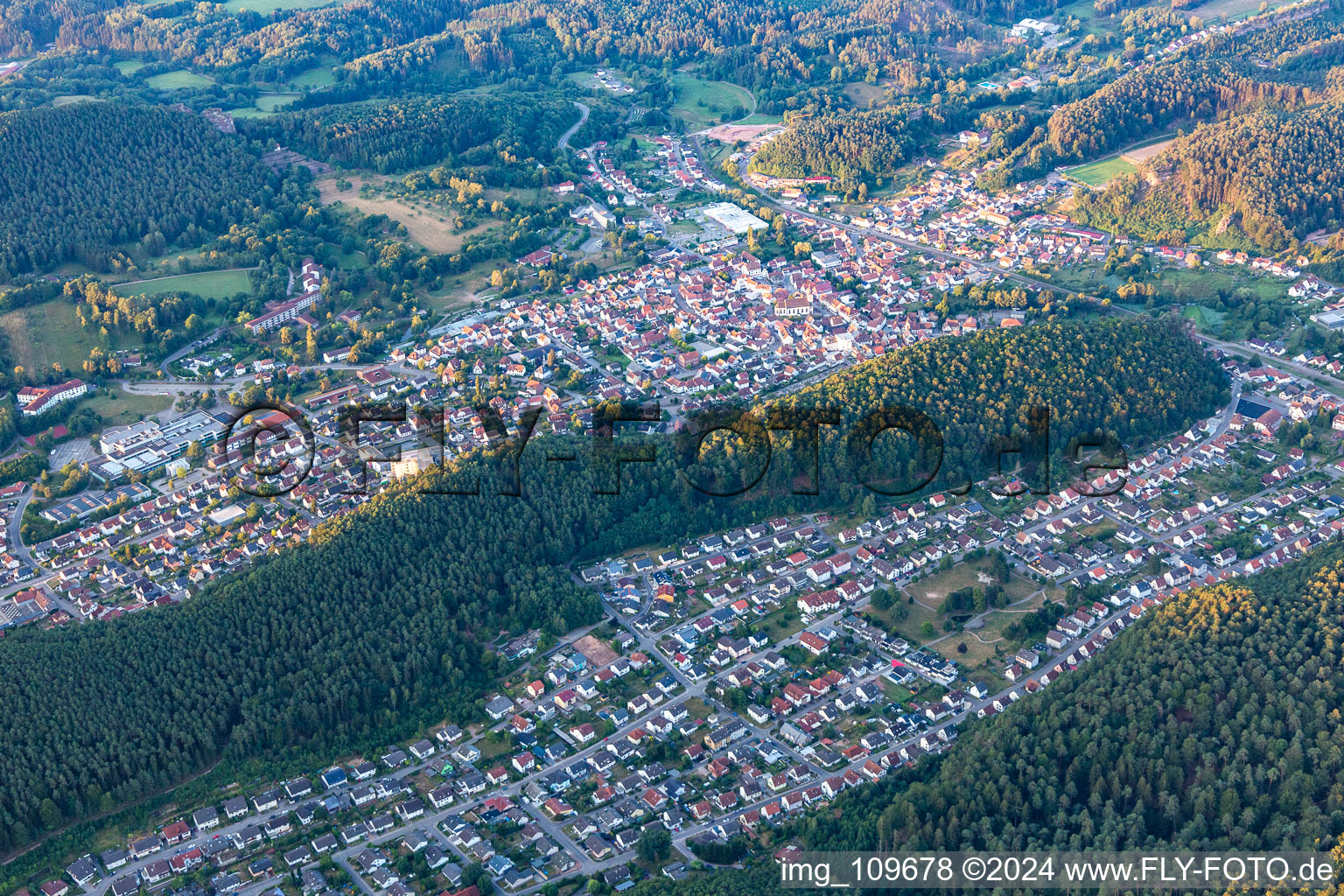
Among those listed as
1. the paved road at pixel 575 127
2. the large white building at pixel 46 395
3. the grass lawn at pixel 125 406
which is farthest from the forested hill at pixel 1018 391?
the paved road at pixel 575 127

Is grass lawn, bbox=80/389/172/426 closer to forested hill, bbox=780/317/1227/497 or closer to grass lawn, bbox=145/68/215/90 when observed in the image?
forested hill, bbox=780/317/1227/497

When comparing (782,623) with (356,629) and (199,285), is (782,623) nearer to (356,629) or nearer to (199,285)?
(356,629)

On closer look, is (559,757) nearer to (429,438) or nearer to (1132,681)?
(1132,681)

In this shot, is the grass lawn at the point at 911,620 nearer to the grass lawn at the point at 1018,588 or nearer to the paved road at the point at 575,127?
the grass lawn at the point at 1018,588

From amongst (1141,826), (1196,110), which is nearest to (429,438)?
(1141,826)

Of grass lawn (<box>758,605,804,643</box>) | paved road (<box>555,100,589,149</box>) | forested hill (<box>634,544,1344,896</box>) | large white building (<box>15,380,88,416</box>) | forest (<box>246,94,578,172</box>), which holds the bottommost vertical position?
grass lawn (<box>758,605,804,643</box>)

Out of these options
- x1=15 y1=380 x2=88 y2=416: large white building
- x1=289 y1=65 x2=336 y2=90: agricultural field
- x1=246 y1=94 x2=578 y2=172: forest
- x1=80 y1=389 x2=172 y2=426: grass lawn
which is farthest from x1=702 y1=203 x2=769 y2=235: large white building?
x1=15 y1=380 x2=88 y2=416: large white building
